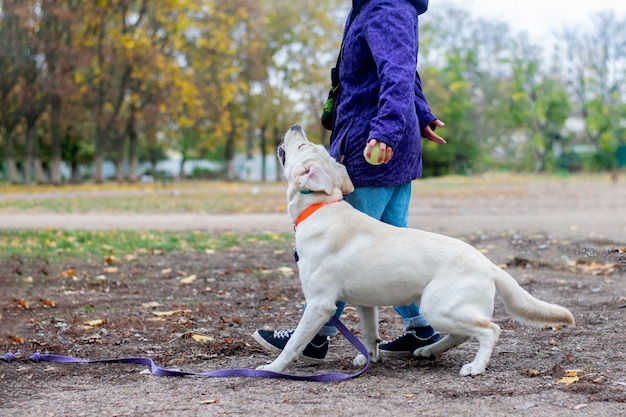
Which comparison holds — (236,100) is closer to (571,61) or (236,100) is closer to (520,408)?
(571,61)

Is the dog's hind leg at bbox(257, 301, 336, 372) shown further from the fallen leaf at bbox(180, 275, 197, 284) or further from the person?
the fallen leaf at bbox(180, 275, 197, 284)

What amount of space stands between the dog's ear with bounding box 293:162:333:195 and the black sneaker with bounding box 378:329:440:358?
1.10 m

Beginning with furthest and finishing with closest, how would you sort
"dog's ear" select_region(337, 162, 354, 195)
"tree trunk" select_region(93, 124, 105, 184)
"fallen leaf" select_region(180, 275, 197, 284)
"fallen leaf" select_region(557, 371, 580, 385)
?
"tree trunk" select_region(93, 124, 105, 184)
"fallen leaf" select_region(180, 275, 197, 284)
"dog's ear" select_region(337, 162, 354, 195)
"fallen leaf" select_region(557, 371, 580, 385)

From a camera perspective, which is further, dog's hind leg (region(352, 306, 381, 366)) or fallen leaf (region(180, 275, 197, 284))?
fallen leaf (region(180, 275, 197, 284))

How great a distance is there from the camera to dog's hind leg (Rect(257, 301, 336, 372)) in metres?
4.16

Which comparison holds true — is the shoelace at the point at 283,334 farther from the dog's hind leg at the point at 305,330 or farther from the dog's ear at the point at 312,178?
the dog's ear at the point at 312,178

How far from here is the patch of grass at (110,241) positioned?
404 inches

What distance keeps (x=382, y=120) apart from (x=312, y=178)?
0.47 meters

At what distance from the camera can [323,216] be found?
4223mm

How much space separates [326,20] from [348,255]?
141 feet

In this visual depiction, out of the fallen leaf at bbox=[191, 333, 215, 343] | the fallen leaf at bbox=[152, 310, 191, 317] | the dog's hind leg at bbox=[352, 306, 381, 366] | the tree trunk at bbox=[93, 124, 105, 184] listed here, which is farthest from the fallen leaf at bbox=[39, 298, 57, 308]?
the tree trunk at bbox=[93, 124, 105, 184]

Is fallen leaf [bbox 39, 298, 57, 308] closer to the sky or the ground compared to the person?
closer to the ground

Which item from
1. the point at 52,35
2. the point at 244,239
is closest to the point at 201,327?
the point at 244,239

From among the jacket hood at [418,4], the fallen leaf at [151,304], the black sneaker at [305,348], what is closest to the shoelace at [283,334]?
the black sneaker at [305,348]
